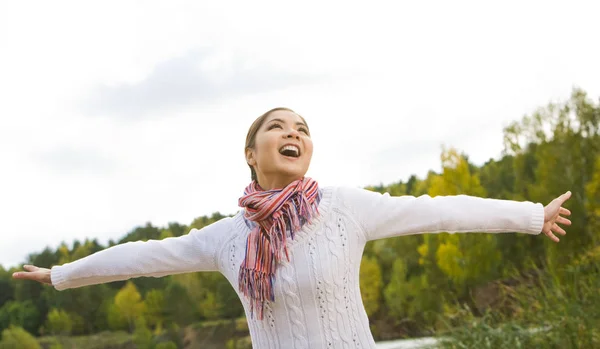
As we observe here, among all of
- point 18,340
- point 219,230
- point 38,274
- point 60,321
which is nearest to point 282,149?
point 219,230

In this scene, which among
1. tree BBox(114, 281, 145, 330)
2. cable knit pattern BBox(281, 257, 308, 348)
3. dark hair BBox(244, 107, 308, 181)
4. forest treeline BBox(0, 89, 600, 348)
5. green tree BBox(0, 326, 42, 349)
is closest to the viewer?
cable knit pattern BBox(281, 257, 308, 348)

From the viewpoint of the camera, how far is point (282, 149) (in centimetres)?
266

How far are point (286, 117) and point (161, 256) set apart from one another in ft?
2.45

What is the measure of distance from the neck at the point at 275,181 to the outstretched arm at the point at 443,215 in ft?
0.76

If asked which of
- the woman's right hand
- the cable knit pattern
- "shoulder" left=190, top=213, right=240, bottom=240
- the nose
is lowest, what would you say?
the cable knit pattern

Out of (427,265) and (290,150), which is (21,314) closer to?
Answer: (427,265)

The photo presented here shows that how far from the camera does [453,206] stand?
258cm

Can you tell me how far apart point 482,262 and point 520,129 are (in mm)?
4578

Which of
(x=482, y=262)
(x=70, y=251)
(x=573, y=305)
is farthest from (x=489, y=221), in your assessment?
(x=70, y=251)

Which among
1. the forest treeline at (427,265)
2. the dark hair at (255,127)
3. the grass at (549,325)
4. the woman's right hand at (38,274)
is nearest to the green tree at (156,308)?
the forest treeline at (427,265)

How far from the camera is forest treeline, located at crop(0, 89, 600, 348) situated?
2089 cm

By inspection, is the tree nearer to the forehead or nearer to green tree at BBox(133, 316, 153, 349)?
green tree at BBox(133, 316, 153, 349)

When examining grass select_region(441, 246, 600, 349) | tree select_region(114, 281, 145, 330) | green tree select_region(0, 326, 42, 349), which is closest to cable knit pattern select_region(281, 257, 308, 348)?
grass select_region(441, 246, 600, 349)

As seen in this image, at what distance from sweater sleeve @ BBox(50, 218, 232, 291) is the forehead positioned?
0.46 metres
